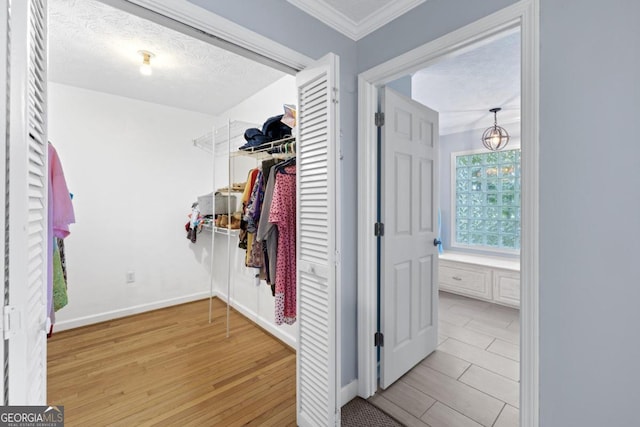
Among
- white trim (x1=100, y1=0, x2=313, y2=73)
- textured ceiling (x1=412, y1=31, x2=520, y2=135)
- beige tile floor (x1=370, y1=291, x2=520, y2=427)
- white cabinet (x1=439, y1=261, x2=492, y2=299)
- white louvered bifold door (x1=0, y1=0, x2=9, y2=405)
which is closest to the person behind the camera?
white louvered bifold door (x1=0, y1=0, x2=9, y2=405)

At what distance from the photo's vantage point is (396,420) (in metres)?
1.65

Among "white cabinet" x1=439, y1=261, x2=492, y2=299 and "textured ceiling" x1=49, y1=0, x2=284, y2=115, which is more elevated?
"textured ceiling" x1=49, y1=0, x2=284, y2=115

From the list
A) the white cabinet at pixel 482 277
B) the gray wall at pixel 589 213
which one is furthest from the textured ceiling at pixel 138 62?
the white cabinet at pixel 482 277

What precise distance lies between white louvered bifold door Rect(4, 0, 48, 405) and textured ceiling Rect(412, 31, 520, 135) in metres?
2.13

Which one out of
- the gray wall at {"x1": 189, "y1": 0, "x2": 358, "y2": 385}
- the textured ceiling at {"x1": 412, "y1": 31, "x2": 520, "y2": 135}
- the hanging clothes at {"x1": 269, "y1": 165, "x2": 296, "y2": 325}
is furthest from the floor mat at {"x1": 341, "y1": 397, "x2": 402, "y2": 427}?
the textured ceiling at {"x1": 412, "y1": 31, "x2": 520, "y2": 135}

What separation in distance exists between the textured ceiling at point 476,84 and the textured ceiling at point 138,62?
1.57 metres

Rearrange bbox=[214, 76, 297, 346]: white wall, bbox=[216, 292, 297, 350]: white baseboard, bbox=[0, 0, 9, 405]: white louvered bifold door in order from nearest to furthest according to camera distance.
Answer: bbox=[0, 0, 9, 405]: white louvered bifold door < bbox=[216, 292, 297, 350]: white baseboard < bbox=[214, 76, 297, 346]: white wall

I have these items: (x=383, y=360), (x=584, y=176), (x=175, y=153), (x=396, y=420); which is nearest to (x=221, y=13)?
(x=584, y=176)

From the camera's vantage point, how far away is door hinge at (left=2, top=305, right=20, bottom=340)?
2.01ft

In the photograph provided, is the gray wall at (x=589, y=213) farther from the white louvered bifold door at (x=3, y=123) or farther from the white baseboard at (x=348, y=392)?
the white louvered bifold door at (x=3, y=123)

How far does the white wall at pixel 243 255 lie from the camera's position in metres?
2.63

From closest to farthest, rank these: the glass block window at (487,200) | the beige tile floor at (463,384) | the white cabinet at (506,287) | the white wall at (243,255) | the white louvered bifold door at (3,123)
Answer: the white louvered bifold door at (3,123) < the beige tile floor at (463,384) < the white wall at (243,255) < the white cabinet at (506,287) < the glass block window at (487,200)

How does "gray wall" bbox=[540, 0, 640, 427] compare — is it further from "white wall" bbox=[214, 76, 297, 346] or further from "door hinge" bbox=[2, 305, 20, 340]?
"white wall" bbox=[214, 76, 297, 346]

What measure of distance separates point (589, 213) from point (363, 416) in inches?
63.6
